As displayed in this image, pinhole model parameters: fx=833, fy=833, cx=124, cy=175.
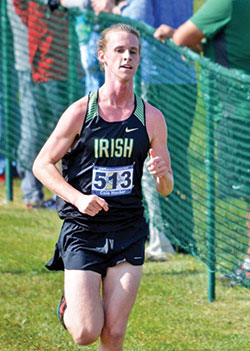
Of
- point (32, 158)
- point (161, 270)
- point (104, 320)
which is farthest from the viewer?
point (32, 158)

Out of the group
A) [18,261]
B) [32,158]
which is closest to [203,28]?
[18,261]

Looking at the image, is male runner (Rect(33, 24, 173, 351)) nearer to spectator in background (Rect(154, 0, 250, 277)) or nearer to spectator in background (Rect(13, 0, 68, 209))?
spectator in background (Rect(154, 0, 250, 277))

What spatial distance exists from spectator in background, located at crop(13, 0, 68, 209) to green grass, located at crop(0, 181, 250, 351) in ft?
4.78

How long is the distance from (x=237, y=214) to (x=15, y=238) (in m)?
2.56

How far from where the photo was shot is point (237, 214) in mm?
5594

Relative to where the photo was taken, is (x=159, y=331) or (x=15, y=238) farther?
(x=15, y=238)

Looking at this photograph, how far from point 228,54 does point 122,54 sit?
197cm

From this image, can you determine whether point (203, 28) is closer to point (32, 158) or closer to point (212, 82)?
point (212, 82)

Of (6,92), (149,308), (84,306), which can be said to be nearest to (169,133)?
(149,308)

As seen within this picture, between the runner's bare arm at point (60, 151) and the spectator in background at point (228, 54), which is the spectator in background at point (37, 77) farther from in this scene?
the runner's bare arm at point (60, 151)

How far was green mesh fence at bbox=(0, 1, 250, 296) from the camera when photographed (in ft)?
18.2

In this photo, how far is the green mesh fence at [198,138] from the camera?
5559mm

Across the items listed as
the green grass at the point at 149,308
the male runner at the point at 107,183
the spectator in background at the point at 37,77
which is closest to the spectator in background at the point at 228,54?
the green grass at the point at 149,308

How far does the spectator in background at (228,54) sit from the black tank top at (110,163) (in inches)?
49.6
